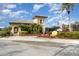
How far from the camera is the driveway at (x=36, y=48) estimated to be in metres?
4.00

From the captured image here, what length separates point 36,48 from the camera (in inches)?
160

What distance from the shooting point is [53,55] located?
3.98m

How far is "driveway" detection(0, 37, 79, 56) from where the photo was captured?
4.00 metres

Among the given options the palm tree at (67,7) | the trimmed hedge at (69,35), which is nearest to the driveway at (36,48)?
A: the trimmed hedge at (69,35)

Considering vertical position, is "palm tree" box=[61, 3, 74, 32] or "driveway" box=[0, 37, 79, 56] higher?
"palm tree" box=[61, 3, 74, 32]

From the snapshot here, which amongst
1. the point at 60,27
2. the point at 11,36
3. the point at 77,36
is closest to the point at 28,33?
the point at 11,36

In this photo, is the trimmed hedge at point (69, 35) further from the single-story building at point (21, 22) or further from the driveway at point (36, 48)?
the single-story building at point (21, 22)

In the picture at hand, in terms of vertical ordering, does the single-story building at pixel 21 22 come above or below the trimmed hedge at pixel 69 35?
above

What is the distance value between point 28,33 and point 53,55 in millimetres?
582

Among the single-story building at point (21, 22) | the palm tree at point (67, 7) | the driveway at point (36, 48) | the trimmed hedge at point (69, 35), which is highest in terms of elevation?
the palm tree at point (67, 7)

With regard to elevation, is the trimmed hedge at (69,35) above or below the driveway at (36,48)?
above

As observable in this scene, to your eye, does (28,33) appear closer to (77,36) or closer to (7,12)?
(7,12)

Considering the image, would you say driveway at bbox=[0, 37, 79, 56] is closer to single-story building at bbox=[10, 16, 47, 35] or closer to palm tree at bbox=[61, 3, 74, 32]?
single-story building at bbox=[10, 16, 47, 35]

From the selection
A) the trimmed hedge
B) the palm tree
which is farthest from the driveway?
the palm tree
